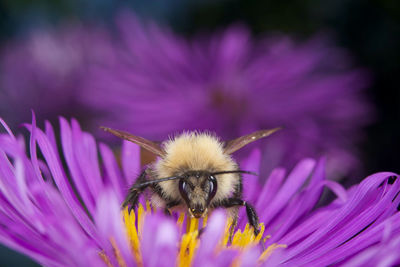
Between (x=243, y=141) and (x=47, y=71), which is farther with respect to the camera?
(x=47, y=71)

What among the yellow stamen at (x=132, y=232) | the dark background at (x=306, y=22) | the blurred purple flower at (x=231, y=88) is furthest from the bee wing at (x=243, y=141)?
the dark background at (x=306, y=22)

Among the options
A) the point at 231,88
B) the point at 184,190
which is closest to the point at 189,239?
the point at 184,190

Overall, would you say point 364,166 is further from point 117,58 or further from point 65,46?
point 65,46

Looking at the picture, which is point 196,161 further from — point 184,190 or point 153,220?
point 153,220

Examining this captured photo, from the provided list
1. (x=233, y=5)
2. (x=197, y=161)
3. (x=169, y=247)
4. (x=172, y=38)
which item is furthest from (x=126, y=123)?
(x=169, y=247)

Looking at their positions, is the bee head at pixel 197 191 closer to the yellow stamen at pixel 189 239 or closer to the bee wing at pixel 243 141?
the yellow stamen at pixel 189 239

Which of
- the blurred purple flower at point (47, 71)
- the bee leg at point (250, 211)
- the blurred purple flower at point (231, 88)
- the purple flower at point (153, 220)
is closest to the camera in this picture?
the purple flower at point (153, 220)

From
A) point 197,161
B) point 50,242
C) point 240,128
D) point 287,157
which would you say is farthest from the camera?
point 240,128
